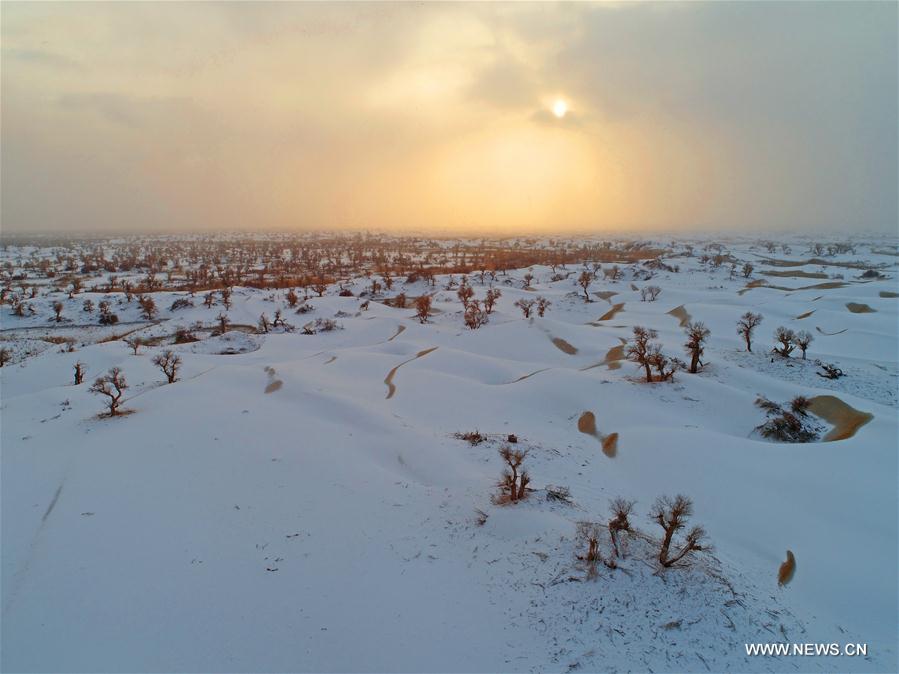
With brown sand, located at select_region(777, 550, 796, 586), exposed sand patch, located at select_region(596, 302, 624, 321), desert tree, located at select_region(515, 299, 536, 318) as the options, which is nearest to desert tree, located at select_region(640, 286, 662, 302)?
exposed sand patch, located at select_region(596, 302, 624, 321)

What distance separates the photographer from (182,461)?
15.5 meters

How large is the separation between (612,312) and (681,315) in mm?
7454

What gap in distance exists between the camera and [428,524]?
11.9 m

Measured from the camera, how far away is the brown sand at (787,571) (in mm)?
10445

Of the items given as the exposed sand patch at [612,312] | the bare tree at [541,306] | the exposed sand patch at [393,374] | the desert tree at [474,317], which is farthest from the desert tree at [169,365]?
the exposed sand patch at [612,312]

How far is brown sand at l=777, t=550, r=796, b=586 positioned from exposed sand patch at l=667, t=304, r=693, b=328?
32.9 metres

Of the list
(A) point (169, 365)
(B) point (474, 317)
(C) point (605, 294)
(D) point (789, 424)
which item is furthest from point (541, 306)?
(A) point (169, 365)

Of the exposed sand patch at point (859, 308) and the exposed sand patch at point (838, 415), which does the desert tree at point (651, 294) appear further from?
the exposed sand patch at point (838, 415)

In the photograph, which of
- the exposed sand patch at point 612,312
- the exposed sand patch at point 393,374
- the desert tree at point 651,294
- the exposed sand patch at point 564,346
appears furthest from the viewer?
the desert tree at point 651,294

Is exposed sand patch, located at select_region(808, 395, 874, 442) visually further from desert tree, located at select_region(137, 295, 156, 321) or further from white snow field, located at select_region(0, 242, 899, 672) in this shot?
desert tree, located at select_region(137, 295, 156, 321)

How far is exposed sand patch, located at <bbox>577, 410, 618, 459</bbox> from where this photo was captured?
17.7m

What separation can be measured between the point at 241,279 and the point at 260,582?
81.4 metres

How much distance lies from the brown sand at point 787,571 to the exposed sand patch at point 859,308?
4356cm

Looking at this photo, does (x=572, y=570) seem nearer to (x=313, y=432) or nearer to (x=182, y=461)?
(x=313, y=432)
